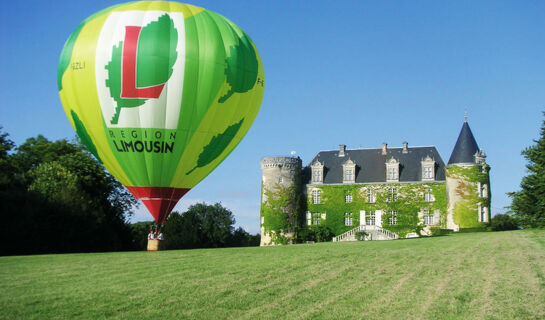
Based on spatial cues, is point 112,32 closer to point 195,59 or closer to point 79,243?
point 195,59

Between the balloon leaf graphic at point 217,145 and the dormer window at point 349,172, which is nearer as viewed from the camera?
the balloon leaf graphic at point 217,145

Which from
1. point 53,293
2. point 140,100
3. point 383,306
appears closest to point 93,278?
point 53,293

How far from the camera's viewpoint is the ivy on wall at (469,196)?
47250 millimetres

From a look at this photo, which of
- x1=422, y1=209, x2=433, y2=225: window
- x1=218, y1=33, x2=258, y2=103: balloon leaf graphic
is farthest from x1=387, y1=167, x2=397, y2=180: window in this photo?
x1=218, y1=33, x2=258, y2=103: balloon leaf graphic

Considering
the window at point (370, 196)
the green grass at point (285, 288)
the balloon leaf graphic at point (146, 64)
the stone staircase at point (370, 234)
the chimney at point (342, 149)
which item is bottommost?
the green grass at point (285, 288)

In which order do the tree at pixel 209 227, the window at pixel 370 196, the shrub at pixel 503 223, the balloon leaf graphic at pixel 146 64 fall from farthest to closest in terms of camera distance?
the tree at pixel 209 227
the shrub at pixel 503 223
the window at pixel 370 196
the balloon leaf graphic at pixel 146 64

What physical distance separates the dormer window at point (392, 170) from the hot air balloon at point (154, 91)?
3500 centimetres

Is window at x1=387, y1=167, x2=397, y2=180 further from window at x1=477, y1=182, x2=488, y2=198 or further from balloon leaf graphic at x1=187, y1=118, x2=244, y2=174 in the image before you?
balloon leaf graphic at x1=187, y1=118, x2=244, y2=174

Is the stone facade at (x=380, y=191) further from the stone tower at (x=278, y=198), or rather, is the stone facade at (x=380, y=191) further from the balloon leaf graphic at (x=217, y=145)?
the balloon leaf graphic at (x=217, y=145)

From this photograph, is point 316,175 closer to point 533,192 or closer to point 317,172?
point 317,172

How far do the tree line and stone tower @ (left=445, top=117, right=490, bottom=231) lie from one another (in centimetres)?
2562

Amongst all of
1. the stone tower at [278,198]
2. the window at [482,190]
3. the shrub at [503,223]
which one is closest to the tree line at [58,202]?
the stone tower at [278,198]

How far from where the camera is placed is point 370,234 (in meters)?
48.4

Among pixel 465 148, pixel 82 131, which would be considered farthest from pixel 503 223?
pixel 82 131
